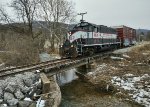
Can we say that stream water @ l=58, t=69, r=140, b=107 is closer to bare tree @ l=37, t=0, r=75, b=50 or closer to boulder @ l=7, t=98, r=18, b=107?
boulder @ l=7, t=98, r=18, b=107

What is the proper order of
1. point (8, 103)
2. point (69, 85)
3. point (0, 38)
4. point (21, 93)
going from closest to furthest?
point (8, 103)
point (21, 93)
point (69, 85)
point (0, 38)

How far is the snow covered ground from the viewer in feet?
42.5

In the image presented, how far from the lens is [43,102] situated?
29.6ft

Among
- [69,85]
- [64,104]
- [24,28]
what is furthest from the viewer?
[24,28]

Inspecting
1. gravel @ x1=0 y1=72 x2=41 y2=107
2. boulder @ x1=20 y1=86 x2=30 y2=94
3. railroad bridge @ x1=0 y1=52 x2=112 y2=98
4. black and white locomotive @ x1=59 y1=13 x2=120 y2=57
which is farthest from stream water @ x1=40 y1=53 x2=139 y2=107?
black and white locomotive @ x1=59 y1=13 x2=120 y2=57

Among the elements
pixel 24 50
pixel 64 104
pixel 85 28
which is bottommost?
pixel 64 104

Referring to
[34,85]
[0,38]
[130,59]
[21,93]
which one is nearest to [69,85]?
[34,85]

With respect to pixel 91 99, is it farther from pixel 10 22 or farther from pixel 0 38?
pixel 10 22

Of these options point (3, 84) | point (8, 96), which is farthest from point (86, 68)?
point (8, 96)

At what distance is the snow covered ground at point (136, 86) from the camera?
12942 mm

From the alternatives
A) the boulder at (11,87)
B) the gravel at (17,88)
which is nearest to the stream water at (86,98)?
the gravel at (17,88)

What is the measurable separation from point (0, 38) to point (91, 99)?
508 inches

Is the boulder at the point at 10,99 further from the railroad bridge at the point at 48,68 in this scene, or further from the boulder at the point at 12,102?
the railroad bridge at the point at 48,68

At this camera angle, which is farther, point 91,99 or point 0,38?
point 0,38
